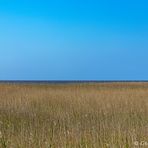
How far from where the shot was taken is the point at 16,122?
9055 mm

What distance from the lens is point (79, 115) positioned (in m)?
10.1

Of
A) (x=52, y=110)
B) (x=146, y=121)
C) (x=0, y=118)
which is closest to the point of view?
(x=146, y=121)

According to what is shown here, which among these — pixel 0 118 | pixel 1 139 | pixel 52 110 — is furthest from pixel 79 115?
pixel 1 139

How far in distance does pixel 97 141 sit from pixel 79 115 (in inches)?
161

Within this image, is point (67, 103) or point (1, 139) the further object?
point (67, 103)

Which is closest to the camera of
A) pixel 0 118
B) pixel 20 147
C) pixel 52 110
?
pixel 20 147

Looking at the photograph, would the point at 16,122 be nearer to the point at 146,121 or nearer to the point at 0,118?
the point at 0,118

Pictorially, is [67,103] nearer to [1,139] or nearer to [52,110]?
[52,110]

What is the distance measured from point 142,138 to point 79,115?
163 inches

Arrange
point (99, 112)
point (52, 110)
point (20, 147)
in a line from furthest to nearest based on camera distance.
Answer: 1. point (52, 110)
2. point (99, 112)
3. point (20, 147)

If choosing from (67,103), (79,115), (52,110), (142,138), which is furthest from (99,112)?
(142,138)

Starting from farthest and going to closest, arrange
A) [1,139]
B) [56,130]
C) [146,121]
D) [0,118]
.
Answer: [0,118], [146,121], [56,130], [1,139]

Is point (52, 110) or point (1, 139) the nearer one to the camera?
point (1, 139)

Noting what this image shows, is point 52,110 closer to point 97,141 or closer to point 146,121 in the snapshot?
point 146,121
